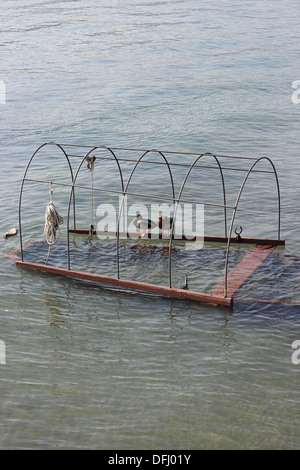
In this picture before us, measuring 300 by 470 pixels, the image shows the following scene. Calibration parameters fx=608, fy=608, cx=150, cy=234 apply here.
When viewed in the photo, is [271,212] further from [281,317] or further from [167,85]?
[167,85]

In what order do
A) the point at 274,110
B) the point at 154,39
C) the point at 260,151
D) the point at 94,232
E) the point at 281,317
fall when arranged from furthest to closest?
the point at 154,39, the point at 274,110, the point at 260,151, the point at 94,232, the point at 281,317

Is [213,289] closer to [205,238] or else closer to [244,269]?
[244,269]

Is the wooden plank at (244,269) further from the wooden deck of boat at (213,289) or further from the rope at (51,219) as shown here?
the rope at (51,219)

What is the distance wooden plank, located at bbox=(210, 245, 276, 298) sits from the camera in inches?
552

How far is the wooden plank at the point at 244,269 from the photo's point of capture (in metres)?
14.0

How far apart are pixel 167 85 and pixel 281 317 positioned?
29.3 meters

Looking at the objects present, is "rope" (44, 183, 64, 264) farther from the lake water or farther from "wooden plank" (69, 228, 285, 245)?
"wooden plank" (69, 228, 285, 245)

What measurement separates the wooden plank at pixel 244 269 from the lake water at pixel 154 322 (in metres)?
0.29

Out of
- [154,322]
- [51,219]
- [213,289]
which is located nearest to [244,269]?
[213,289]

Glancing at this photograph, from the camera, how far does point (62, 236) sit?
1838 cm

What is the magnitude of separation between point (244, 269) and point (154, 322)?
2924 millimetres

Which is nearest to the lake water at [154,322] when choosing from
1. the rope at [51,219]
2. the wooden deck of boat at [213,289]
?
the wooden deck of boat at [213,289]
